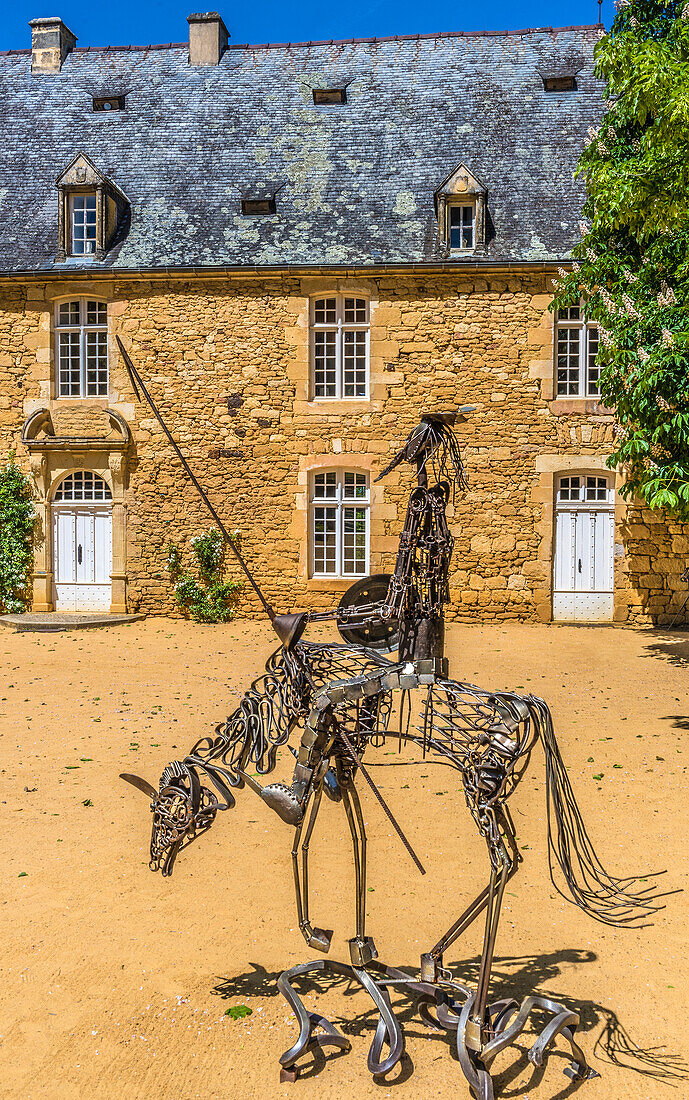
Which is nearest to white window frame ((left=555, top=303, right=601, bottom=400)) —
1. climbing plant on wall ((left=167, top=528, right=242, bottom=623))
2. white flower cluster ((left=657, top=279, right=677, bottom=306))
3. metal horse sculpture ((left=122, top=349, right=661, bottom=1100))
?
white flower cluster ((left=657, top=279, right=677, bottom=306))

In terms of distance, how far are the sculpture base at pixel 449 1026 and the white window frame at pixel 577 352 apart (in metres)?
11.7

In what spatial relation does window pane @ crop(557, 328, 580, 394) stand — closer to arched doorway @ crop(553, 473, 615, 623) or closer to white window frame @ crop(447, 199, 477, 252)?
arched doorway @ crop(553, 473, 615, 623)

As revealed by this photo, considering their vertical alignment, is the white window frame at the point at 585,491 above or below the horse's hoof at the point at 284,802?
above

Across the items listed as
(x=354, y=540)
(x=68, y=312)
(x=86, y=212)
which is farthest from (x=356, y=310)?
(x=86, y=212)

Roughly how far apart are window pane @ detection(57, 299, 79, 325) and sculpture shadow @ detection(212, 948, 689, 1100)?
13204 mm

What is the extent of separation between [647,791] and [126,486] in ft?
35.2

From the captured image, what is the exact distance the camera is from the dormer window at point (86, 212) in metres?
14.7

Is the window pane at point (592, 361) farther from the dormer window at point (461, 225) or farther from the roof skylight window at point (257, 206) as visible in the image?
the roof skylight window at point (257, 206)

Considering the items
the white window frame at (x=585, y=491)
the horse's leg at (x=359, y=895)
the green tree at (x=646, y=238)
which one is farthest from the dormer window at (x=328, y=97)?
the horse's leg at (x=359, y=895)

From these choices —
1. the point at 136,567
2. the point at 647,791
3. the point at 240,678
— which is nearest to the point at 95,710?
the point at 240,678

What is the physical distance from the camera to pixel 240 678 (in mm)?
10211

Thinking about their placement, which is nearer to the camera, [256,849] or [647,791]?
[256,849]

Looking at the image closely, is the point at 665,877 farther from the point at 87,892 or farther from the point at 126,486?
the point at 126,486

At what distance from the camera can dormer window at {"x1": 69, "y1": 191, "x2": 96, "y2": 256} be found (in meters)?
14.9
